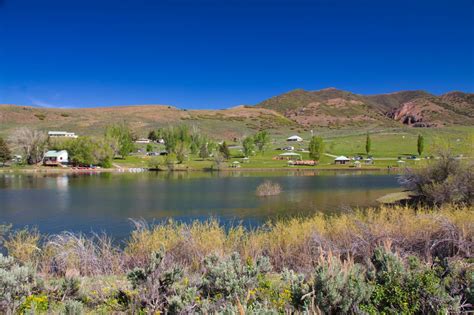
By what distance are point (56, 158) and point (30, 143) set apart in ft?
22.6

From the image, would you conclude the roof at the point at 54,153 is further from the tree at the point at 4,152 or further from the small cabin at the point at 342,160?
the small cabin at the point at 342,160

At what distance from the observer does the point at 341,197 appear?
4228cm

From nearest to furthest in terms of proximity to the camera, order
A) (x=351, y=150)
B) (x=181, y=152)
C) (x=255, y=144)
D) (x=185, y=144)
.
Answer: (x=181, y=152)
(x=185, y=144)
(x=351, y=150)
(x=255, y=144)

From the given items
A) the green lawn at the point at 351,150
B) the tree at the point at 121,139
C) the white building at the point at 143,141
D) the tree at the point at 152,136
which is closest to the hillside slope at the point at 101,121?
the tree at the point at 152,136

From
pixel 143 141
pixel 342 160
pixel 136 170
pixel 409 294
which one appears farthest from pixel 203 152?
pixel 409 294

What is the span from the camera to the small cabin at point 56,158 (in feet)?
328

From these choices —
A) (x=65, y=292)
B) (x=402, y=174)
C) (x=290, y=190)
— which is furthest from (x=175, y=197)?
(x=65, y=292)

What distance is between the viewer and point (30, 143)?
97.2 meters

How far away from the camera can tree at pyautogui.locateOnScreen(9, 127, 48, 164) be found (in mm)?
96931

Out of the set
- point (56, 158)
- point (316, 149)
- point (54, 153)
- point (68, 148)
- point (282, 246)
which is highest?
point (316, 149)

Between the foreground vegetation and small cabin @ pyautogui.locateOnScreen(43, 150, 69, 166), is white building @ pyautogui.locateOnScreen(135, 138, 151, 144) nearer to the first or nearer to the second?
small cabin @ pyautogui.locateOnScreen(43, 150, 69, 166)

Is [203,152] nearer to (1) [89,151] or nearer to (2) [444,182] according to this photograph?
(1) [89,151]

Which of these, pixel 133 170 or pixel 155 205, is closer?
pixel 155 205

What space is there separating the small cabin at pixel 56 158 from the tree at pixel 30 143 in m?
1.99
